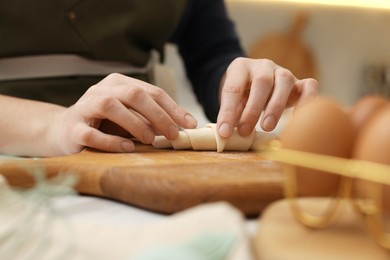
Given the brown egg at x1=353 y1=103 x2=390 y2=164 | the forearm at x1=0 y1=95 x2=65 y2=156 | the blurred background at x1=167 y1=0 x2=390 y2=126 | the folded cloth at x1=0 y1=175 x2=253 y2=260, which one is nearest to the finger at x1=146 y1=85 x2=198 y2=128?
the forearm at x1=0 y1=95 x2=65 y2=156

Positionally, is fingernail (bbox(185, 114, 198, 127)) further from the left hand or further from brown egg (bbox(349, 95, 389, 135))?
brown egg (bbox(349, 95, 389, 135))

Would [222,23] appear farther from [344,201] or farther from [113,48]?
[344,201]

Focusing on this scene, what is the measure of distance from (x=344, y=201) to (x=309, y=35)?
7.09 feet

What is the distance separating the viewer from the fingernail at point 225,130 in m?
0.64

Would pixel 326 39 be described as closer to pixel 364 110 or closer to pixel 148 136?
pixel 148 136

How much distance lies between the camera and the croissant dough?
0.65 m

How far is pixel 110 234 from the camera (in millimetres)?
339

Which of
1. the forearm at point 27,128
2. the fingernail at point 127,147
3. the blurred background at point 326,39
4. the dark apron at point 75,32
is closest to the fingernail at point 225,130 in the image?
the fingernail at point 127,147

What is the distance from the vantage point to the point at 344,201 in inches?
13.8

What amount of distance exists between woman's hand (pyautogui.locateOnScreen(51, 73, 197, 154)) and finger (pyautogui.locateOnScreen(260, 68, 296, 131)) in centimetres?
10

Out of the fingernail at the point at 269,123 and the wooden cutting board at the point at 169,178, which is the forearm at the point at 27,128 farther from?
the fingernail at the point at 269,123

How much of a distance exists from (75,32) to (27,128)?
322 millimetres

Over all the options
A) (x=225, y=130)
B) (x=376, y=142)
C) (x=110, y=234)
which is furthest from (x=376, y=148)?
(x=225, y=130)

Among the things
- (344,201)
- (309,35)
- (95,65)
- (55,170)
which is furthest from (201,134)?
(309,35)
